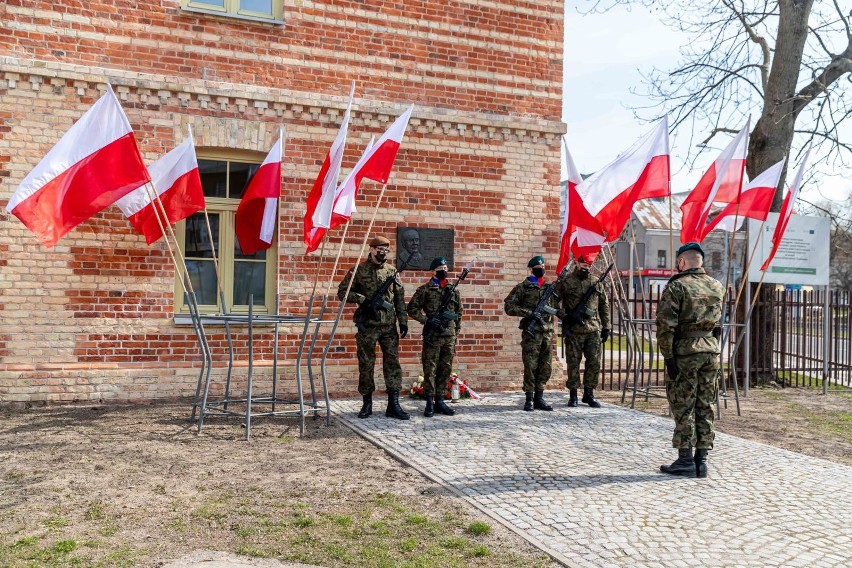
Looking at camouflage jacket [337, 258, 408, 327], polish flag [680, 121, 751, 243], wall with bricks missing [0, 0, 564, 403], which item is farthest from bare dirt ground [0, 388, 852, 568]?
polish flag [680, 121, 751, 243]

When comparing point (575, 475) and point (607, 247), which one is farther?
point (607, 247)

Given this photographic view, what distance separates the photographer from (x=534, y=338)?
29.2 feet

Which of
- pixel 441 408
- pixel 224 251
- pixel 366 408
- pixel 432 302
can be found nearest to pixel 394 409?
pixel 366 408

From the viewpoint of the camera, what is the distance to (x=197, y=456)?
6191 millimetres

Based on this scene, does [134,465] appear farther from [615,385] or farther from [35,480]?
[615,385]

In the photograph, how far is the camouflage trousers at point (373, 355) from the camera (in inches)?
316

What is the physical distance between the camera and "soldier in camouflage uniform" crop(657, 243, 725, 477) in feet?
19.6

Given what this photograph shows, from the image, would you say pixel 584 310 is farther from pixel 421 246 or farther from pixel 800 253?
pixel 800 253

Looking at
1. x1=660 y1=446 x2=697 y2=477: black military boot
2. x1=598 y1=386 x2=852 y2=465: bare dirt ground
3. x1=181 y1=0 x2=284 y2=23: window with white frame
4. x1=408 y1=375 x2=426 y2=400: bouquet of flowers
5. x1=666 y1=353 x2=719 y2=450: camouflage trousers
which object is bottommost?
x1=598 y1=386 x2=852 y2=465: bare dirt ground

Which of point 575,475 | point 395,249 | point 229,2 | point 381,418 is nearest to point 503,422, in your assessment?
point 381,418

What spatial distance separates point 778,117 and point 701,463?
8496 mm

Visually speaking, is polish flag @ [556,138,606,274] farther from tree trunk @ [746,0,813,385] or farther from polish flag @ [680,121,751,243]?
tree trunk @ [746,0,813,385]

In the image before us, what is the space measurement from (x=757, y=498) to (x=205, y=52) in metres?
7.36

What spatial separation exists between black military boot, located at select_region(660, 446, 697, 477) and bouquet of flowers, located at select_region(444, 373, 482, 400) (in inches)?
144
